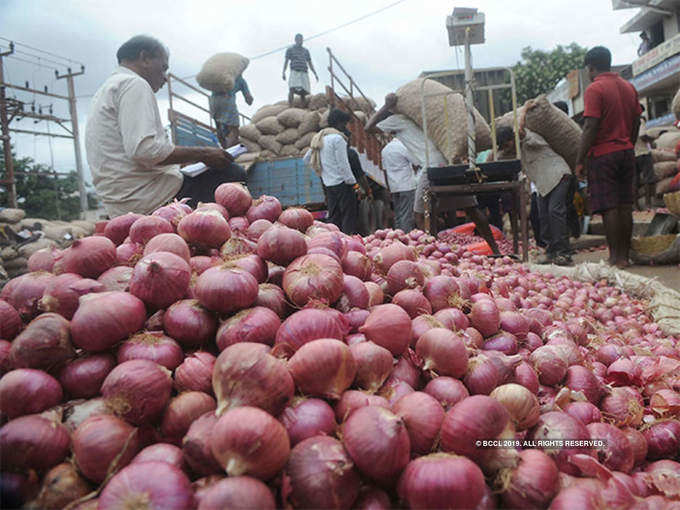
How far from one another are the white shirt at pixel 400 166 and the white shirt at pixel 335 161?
0.93 m

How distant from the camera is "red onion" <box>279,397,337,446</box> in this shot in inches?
37.8

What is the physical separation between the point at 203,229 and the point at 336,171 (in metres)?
4.56

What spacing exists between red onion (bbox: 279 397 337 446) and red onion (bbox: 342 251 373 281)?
2.40ft

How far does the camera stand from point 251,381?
95 cm

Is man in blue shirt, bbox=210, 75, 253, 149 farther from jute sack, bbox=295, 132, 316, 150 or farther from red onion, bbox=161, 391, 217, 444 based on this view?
red onion, bbox=161, 391, 217, 444

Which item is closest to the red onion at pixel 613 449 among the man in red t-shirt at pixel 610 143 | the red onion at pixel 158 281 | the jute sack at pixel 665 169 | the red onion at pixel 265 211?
the red onion at pixel 158 281

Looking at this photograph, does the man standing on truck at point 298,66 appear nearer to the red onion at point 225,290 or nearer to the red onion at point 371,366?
the red onion at point 225,290

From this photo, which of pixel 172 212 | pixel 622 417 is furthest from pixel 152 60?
pixel 622 417

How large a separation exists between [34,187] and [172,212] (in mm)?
23271

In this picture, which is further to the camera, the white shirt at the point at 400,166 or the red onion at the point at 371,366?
the white shirt at the point at 400,166

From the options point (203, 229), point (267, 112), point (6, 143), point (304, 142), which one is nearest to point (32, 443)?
point (203, 229)


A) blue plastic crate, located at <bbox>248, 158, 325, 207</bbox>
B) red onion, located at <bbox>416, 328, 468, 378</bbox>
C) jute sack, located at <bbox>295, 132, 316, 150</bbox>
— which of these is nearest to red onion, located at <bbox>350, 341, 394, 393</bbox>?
red onion, located at <bbox>416, 328, 468, 378</bbox>

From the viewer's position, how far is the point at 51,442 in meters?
0.91

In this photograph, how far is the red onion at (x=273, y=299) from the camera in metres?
1.36
